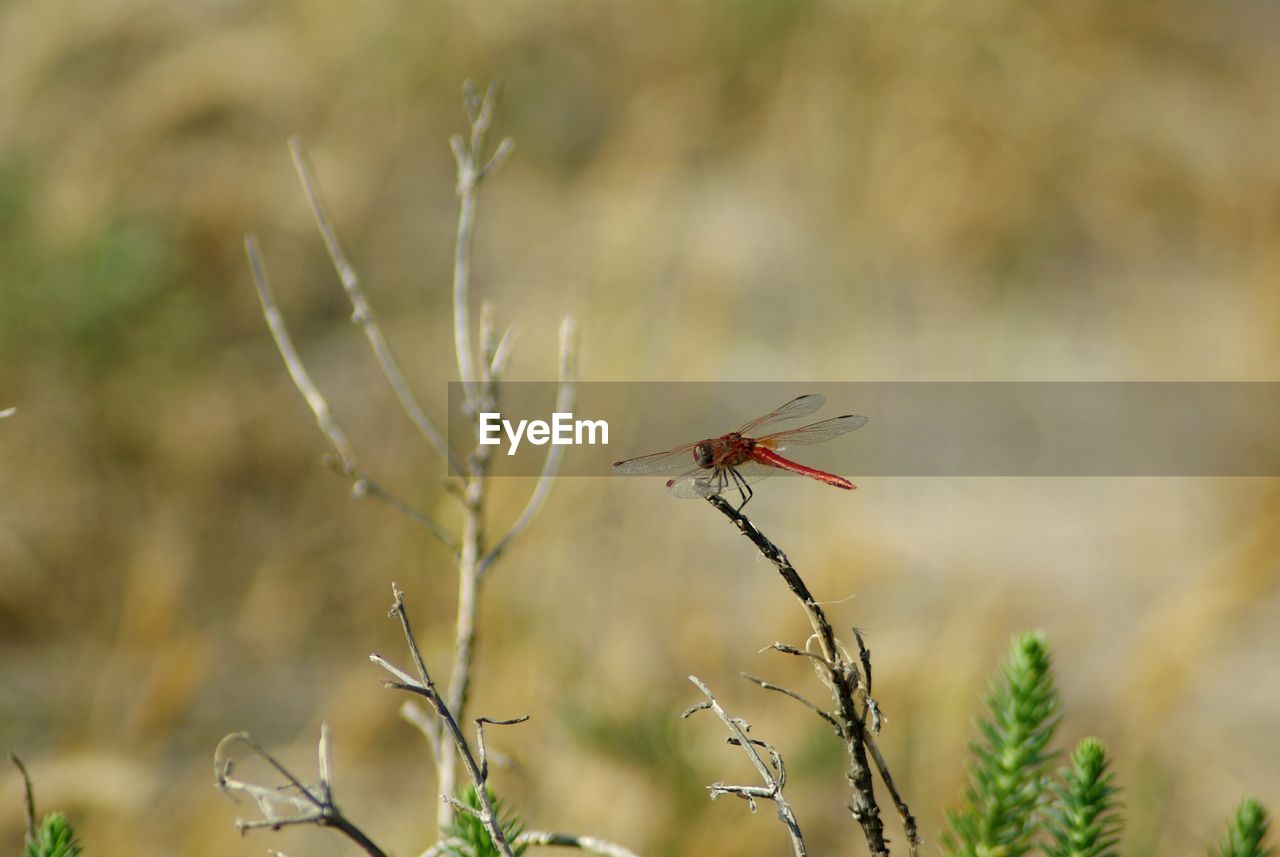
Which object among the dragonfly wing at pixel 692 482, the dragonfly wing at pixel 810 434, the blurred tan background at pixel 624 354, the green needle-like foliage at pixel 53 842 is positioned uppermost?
the blurred tan background at pixel 624 354

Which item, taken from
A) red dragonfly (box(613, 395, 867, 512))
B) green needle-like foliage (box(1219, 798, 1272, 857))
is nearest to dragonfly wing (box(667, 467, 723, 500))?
red dragonfly (box(613, 395, 867, 512))

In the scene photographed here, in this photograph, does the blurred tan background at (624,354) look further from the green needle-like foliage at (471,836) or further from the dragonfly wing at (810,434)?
the green needle-like foliage at (471,836)

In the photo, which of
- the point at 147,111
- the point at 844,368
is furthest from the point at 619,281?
the point at 147,111

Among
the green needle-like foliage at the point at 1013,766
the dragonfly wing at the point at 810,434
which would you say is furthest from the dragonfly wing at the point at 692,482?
the green needle-like foliage at the point at 1013,766

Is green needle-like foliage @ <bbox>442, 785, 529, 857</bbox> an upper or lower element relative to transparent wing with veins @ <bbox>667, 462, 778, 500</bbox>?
lower

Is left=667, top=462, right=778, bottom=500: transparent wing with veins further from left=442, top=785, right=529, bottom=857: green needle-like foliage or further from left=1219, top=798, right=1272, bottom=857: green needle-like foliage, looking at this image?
left=1219, top=798, right=1272, bottom=857: green needle-like foliage

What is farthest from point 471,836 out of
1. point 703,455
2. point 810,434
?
point 810,434
